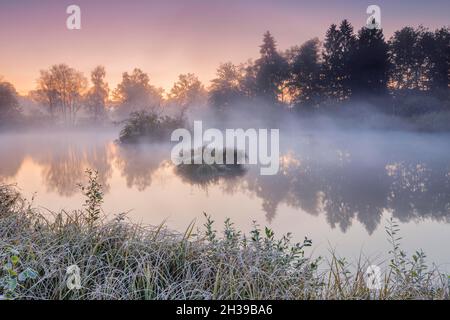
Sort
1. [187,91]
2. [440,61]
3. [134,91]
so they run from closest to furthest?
[440,61] → [134,91] → [187,91]

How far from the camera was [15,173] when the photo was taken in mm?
7164

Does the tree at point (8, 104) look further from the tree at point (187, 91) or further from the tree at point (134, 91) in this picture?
the tree at point (187, 91)

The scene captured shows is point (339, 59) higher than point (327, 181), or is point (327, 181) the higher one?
point (339, 59)

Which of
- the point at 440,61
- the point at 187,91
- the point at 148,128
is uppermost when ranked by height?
the point at 187,91

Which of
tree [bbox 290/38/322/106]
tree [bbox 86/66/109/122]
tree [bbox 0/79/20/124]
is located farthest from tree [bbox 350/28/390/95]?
tree [bbox 0/79/20/124]

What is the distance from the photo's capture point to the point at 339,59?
1873cm

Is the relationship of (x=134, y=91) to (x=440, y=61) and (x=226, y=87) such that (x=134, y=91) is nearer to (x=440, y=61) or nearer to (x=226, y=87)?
(x=226, y=87)

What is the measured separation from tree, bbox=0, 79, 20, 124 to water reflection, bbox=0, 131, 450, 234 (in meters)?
10.4

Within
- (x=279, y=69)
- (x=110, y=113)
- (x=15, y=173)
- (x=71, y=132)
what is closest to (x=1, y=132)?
(x=71, y=132)

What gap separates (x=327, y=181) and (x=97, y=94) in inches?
774

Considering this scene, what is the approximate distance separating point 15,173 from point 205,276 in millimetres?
6821

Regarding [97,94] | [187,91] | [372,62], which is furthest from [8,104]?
[372,62]

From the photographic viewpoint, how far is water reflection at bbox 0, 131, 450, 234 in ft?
14.9
